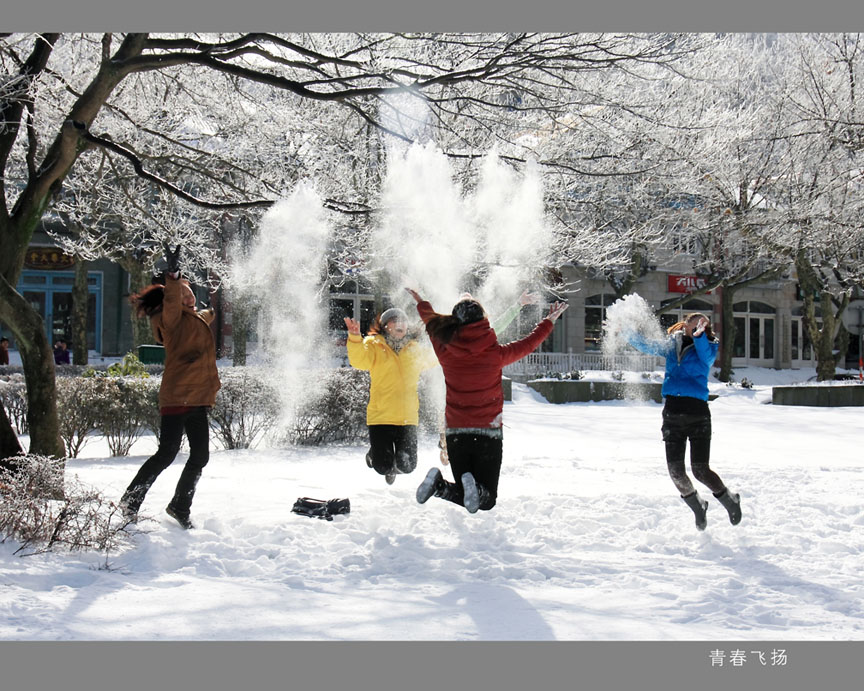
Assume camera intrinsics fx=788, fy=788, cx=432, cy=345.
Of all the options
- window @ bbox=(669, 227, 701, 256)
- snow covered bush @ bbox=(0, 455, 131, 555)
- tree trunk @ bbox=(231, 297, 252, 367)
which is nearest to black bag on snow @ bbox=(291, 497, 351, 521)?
snow covered bush @ bbox=(0, 455, 131, 555)

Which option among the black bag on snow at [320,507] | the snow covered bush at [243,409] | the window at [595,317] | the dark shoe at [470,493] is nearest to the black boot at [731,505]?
the dark shoe at [470,493]

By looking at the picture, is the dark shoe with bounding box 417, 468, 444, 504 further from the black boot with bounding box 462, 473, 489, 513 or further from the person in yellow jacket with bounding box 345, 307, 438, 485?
the person in yellow jacket with bounding box 345, 307, 438, 485

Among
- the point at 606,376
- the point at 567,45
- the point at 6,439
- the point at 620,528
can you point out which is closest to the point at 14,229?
the point at 6,439

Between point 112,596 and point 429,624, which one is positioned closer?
point 429,624

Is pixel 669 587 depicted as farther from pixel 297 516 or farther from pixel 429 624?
pixel 297 516

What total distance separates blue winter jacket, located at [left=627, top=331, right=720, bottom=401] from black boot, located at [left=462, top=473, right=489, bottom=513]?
147cm

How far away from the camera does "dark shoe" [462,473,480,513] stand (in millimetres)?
5117

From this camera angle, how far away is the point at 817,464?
31.1 ft

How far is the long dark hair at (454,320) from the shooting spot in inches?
209

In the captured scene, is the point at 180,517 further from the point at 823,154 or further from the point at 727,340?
the point at 727,340

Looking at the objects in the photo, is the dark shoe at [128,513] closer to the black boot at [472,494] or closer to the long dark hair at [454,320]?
the black boot at [472,494]

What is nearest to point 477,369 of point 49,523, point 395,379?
point 395,379

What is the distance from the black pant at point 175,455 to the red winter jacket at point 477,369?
1.68 metres

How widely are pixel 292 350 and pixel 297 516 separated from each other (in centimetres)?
507
